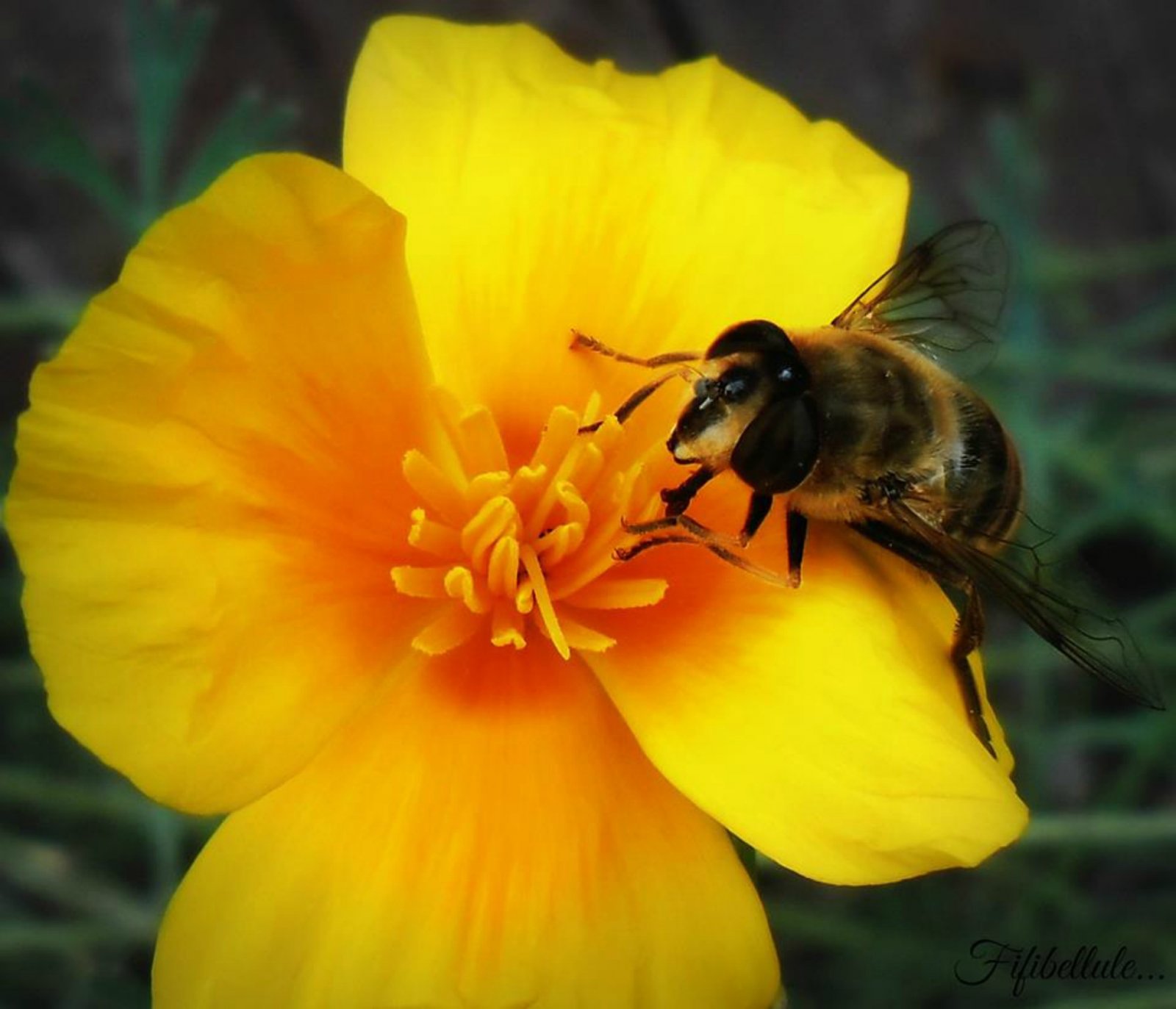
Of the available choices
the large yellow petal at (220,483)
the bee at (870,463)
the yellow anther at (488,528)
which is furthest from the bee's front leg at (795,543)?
the large yellow petal at (220,483)

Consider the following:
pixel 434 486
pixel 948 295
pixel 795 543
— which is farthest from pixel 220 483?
pixel 948 295

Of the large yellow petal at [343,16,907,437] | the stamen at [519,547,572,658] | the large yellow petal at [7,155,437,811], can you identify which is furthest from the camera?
the large yellow petal at [343,16,907,437]

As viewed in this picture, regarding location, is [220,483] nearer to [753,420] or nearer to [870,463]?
[753,420]

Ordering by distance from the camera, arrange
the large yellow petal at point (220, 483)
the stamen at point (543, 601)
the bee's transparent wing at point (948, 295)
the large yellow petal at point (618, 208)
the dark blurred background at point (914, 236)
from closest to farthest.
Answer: the large yellow petal at point (220, 483)
the stamen at point (543, 601)
the large yellow petal at point (618, 208)
the bee's transparent wing at point (948, 295)
the dark blurred background at point (914, 236)

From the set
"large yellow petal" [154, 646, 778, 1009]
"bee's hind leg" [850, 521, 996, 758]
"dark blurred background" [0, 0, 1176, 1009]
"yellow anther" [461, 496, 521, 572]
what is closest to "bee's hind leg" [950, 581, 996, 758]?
"bee's hind leg" [850, 521, 996, 758]

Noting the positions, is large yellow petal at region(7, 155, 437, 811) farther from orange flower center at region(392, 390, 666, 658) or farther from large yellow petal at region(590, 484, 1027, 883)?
large yellow petal at region(590, 484, 1027, 883)

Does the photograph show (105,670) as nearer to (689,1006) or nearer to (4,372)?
(689,1006)

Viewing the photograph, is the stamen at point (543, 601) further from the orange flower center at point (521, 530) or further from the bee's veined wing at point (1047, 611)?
the bee's veined wing at point (1047, 611)

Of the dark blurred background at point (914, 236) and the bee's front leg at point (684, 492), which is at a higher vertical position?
the bee's front leg at point (684, 492)
